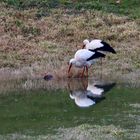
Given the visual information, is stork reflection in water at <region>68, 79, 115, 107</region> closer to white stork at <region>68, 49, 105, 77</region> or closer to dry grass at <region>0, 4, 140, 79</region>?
white stork at <region>68, 49, 105, 77</region>

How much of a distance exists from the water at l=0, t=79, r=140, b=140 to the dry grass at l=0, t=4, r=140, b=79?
1.72 meters

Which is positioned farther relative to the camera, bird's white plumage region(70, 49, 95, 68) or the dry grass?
the dry grass

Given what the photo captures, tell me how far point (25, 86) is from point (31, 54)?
12.3 ft

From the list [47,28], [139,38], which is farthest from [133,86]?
[47,28]

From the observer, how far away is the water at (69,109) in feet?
39.8

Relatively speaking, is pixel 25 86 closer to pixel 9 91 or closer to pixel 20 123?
pixel 9 91

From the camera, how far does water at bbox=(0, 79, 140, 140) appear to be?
39.8 ft

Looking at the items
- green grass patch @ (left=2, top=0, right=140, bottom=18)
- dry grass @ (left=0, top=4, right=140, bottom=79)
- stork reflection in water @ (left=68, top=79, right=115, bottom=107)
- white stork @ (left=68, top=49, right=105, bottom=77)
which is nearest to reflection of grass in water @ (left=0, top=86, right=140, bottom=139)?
stork reflection in water @ (left=68, top=79, right=115, bottom=107)

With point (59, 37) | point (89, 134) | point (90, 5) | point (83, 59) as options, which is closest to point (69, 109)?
point (89, 134)

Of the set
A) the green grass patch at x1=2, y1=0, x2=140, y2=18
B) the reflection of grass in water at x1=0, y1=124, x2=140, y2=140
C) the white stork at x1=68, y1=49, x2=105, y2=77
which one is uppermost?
the reflection of grass in water at x1=0, y1=124, x2=140, y2=140

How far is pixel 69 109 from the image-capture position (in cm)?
1441

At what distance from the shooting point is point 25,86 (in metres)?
17.3

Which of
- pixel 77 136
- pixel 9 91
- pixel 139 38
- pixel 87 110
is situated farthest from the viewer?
pixel 139 38

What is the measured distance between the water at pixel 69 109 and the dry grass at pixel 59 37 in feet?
5.65
